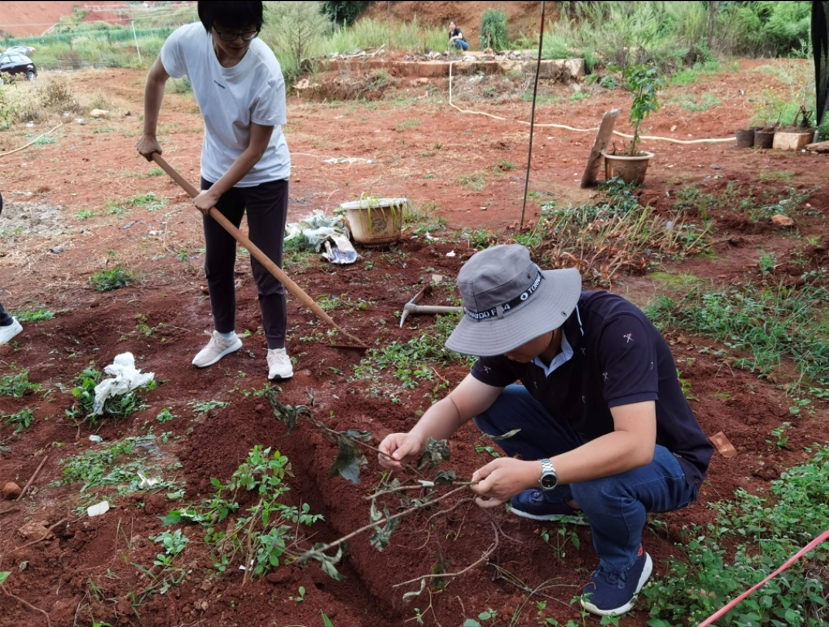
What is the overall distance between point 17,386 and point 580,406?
2.82m

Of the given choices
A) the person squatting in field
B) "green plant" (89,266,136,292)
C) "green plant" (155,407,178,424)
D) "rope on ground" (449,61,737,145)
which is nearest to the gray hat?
the person squatting in field

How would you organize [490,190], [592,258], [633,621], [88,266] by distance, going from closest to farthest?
[633,621], [592,258], [88,266], [490,190]

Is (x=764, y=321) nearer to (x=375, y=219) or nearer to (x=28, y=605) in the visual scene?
(x=375, y=219)

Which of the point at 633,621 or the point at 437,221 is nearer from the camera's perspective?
the point at 633,621

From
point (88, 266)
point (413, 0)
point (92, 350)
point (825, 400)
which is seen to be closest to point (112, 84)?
→ point (413, 0)

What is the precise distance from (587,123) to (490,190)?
4.11 metres

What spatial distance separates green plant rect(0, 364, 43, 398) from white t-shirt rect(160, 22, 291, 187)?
4.69 ft

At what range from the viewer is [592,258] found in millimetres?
4516

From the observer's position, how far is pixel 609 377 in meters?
1.64

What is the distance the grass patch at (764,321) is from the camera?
3.18 m

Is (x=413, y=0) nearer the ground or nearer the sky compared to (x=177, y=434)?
nearer the sky

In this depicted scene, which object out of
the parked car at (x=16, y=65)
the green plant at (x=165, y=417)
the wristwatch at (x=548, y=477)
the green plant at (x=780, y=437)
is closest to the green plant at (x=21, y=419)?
the green plant at (x=165, y=417)

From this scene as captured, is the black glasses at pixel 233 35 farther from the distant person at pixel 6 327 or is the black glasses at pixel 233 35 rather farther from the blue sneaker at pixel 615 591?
the blue sneaker at pixel 615 591

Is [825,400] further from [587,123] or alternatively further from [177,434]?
[587,123]
